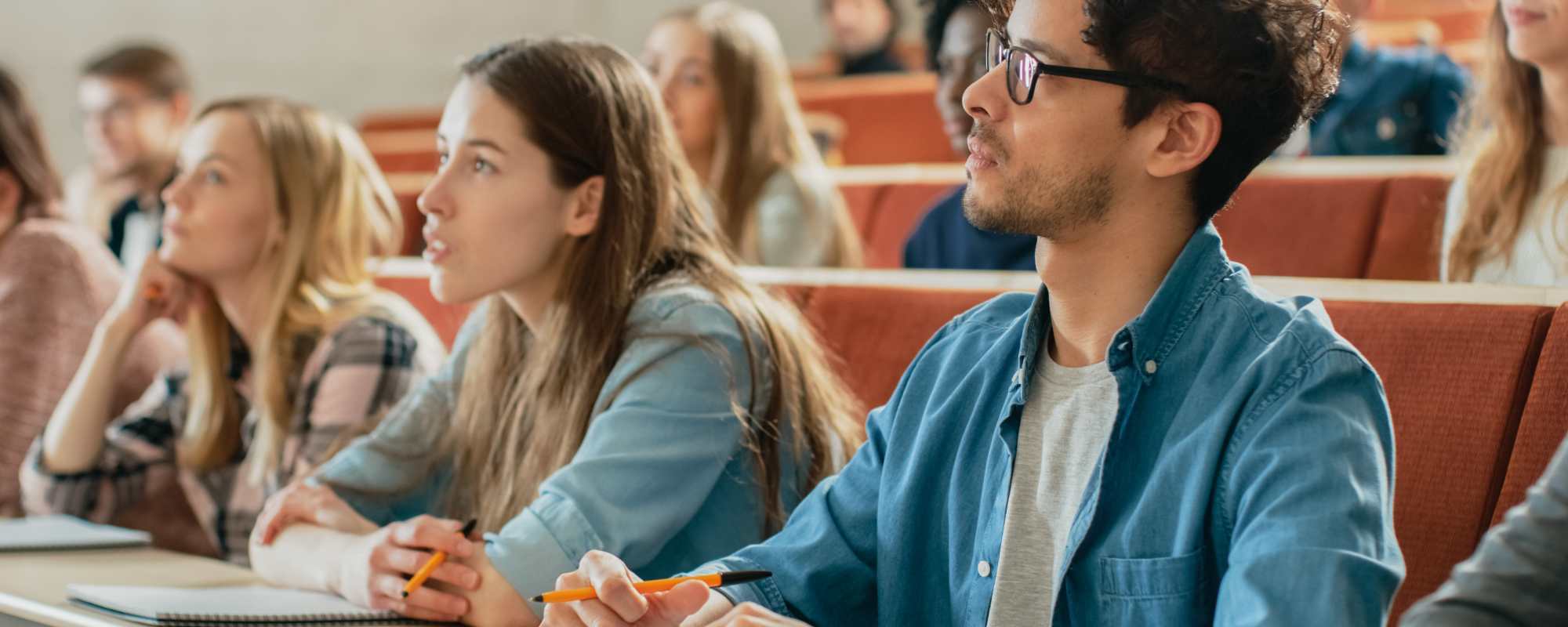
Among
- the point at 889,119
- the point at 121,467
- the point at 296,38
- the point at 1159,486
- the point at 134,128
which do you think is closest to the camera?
the point at 1159,486

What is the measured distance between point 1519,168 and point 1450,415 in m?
0.88

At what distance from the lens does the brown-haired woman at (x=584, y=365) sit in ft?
4.17

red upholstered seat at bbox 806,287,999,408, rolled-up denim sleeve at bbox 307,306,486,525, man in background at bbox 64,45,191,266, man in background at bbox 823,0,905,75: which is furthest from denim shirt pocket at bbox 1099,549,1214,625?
man in background at bbox 823,0,905,75

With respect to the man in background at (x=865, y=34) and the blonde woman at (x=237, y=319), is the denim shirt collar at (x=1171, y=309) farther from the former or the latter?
the man in background at (x=865, y=34)

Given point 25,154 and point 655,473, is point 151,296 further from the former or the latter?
point 655,473

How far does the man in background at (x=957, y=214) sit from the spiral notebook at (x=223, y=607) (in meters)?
1.30

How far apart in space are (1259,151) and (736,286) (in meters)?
0.60

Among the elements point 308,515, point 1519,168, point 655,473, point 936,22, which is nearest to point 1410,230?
point 1519,168

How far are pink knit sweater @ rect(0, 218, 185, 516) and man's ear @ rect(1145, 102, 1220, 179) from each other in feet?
5.59

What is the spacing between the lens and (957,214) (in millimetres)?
2381

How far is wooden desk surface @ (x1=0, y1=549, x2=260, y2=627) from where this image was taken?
1.18 m

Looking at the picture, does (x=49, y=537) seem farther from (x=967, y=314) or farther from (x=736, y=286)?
(x=967, y=314)

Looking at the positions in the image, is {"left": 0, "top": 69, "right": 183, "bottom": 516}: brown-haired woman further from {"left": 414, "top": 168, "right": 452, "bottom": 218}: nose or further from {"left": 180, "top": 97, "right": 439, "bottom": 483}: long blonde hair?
{"left": 414, "top": 168, "right": 452, "bottom": 218}: nose

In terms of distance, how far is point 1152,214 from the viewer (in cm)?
97
